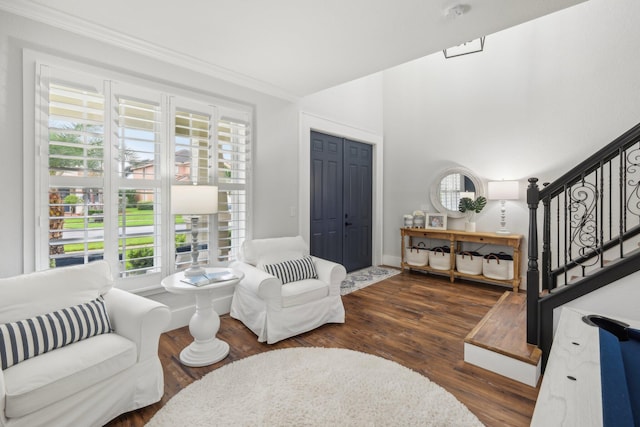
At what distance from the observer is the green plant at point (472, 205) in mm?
4406

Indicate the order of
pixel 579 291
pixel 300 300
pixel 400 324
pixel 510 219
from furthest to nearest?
pixel 510 219 → pixel 400 324 → pixel 300 300 → pixel 579 291

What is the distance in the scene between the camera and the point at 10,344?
1534 mm

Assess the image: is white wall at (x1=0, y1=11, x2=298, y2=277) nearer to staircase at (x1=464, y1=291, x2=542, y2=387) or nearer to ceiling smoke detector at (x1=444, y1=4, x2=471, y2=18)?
ceiling smoke detector at (x1=444, y1=4, x2=471, y2=18)

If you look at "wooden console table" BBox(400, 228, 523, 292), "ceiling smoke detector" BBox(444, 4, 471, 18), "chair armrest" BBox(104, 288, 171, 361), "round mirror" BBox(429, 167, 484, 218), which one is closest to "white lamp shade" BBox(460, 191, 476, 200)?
"round mirror" BBox(429, 167, 484, 218)

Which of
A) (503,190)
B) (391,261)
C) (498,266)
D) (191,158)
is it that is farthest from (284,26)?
(391,261)

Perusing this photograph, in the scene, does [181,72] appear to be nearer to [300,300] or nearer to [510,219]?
[300,300]

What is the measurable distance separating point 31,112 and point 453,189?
16.2ft

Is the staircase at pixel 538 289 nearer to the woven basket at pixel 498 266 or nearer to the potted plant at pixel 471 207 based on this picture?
the woven basket at pixel 498 266

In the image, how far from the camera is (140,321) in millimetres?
1840

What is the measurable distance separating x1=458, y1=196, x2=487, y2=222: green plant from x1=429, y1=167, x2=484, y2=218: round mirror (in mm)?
97

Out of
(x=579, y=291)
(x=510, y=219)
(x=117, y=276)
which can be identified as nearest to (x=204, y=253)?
(x=117, y=276)

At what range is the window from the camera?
2252 millimetres

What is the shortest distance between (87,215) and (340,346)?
2.34m

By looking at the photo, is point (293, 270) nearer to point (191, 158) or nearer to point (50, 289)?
point (191, 158)
